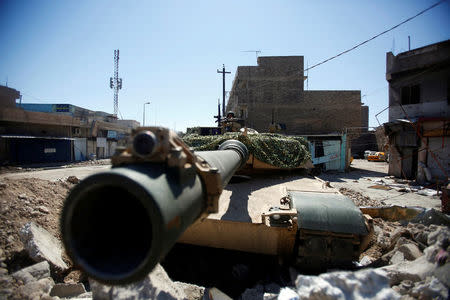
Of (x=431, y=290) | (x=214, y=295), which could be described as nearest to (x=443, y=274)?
(x=431, y=290)

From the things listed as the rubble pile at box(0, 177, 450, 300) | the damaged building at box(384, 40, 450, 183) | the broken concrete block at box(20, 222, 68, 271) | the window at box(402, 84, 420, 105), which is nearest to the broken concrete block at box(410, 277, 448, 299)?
the rubble pile at box(0, 177, 450, 300)

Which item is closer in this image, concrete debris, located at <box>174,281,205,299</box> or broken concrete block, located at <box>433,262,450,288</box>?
broken concrete block, located at <box>433,262,450,288</box>

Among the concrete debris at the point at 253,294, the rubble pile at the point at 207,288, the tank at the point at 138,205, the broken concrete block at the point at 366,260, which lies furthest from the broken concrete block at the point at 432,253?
the tank at the point at 138,205

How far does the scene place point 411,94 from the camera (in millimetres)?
15172

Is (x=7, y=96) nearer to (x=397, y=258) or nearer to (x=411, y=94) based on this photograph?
(x=397, y=258)

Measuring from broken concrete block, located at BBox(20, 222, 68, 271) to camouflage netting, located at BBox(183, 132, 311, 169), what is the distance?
322 cm

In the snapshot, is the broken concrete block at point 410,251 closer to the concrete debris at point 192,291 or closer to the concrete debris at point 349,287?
the concrete debris at point 349,287

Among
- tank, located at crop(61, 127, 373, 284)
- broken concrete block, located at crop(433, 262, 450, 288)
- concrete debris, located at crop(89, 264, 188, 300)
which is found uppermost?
tank, located at crop(61, 127, 373, 284)

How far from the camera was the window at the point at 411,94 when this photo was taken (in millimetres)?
14922

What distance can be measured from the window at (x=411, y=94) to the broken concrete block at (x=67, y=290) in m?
19.2

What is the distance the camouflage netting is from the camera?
5.59 meters

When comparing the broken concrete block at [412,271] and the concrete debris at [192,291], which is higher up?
the broken concrete block at [412,271]

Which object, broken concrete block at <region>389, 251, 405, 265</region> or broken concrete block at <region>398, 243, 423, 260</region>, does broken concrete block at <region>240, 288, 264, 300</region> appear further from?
broken concrete block at <region>398, 243, 423, 260</region>

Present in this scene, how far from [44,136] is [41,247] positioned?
67.0 ft
